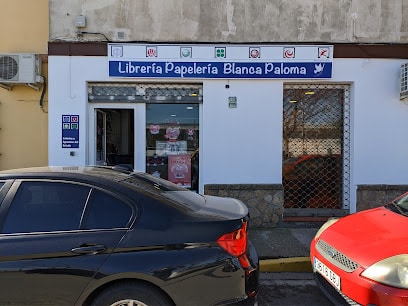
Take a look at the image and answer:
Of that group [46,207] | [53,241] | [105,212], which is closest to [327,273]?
[105,212]

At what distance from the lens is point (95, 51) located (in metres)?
6.85

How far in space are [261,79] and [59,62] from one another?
379 centimetres

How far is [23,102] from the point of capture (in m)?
7.36

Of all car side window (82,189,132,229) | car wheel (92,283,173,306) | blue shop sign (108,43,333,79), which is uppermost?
blue shop sign (108,43,333,79)

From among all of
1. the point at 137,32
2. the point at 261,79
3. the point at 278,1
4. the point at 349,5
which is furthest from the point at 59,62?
the point at 349,5

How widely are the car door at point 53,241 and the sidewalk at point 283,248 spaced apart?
2817 mm

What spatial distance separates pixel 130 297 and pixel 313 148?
18.4 ft

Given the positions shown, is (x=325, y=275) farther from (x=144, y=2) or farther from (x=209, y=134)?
(x=144, y=2)

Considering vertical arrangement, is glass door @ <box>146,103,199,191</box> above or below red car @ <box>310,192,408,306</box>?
above

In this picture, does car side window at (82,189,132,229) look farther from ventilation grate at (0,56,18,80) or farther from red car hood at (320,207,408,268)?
ventilation grate at (0,56,18,80)

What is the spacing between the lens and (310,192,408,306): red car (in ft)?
9.36

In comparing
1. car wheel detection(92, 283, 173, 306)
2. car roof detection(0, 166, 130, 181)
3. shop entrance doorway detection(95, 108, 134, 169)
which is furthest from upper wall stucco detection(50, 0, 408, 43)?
car wheel detection(92, 283, 173, 306)

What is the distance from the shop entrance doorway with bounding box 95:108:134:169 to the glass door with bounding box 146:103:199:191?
41 centimetres

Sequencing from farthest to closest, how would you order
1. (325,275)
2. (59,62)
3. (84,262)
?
(59,62) < (325,275) < (84,262)
